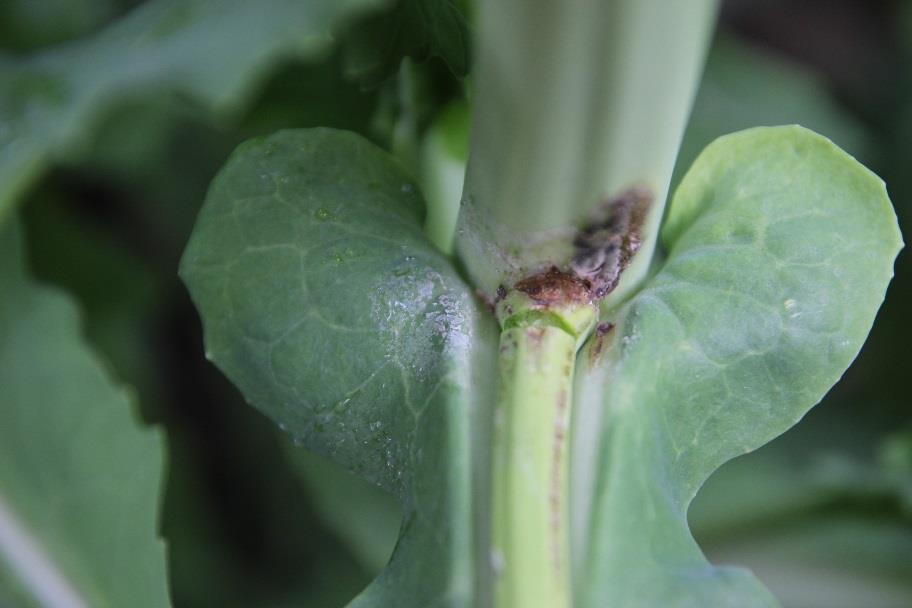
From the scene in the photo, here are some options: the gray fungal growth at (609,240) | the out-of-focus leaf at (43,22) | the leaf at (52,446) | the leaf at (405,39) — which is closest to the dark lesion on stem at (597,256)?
the gray fungal growth at (609,240)

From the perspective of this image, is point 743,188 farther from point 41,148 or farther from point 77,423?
point 77,423

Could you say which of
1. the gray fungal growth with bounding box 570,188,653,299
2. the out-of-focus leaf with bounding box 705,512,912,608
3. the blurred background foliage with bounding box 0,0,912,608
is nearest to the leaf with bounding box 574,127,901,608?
the gray fungal growth with bounding box 570,188,653,299

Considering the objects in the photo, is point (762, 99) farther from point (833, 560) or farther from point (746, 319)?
point (746, 319)

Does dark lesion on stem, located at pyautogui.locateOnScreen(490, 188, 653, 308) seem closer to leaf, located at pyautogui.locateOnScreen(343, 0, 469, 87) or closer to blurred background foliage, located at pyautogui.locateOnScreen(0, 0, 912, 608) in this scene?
leaf, located at pyautogui.locateOnScreen(343, 0, 469, 87)

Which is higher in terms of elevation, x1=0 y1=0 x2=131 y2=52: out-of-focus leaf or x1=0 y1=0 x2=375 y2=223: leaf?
x1=0 y1=0 x2=375 y2=223: leaf

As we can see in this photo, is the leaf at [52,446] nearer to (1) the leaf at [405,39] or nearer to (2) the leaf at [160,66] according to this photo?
(2) the leaf at [160,66]

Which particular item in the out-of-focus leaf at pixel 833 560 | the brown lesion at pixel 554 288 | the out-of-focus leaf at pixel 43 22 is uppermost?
the brown lesion at pixel 554 288
